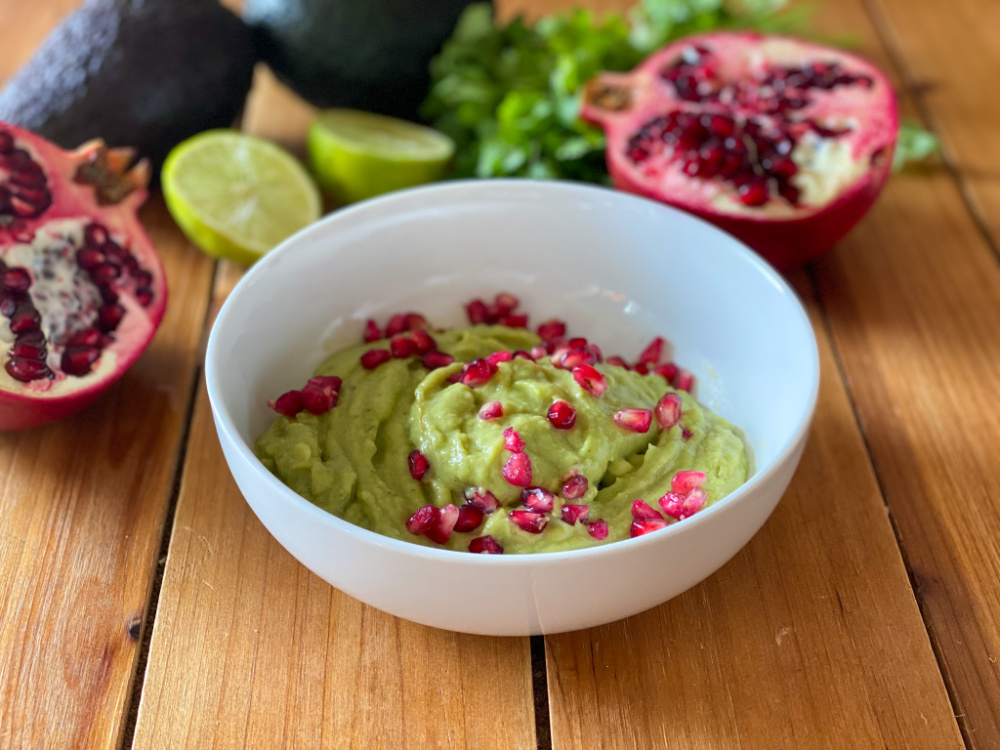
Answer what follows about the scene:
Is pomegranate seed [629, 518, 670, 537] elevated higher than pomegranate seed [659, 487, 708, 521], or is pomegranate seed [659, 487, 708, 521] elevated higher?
pomegranate seed [629, 518, 670, 537]

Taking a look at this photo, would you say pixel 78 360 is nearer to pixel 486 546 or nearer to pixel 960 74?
pixel 486 546

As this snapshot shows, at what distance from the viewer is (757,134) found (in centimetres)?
231

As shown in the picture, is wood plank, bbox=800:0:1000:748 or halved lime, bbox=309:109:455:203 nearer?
wood plank, bbox=800:0:1000:748

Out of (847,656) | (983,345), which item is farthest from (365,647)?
(983,345)

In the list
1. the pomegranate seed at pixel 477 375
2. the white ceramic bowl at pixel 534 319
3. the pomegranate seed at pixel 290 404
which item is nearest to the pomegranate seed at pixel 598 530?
the white ceramic bowl at pixel 534 319

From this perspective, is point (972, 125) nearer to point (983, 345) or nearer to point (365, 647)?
point (983, 345)

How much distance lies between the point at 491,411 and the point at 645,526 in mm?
340

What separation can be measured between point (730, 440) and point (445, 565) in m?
0.65

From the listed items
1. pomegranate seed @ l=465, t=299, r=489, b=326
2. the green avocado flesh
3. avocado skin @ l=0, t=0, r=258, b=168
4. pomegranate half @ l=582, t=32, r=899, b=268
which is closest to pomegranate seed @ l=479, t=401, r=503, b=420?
the green avocado flesh

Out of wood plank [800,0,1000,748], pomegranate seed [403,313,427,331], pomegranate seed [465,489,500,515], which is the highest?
pomegranate seed [465,489,500,515]

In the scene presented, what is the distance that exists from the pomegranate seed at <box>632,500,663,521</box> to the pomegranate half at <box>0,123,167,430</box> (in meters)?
1.13

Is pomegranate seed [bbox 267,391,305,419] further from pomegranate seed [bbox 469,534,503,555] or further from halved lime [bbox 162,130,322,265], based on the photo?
halved lime [bbox 162,130,322,265]

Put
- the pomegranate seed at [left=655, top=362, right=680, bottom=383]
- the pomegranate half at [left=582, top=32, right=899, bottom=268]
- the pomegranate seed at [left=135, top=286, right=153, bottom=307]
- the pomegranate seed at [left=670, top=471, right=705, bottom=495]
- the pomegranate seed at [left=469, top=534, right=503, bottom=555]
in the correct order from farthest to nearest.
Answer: the pomegranate half at [left=582, top=32, right=899, bottom=268]
the pomegranate seed at [left=135, top=286, right=153, bottom=307]
the pomegranate seed at [left=655, top=362, right=680, bottom=383]
the pomegranate seed at [left=670, top=471, right=705, bottom=495]
the pomegranate seed at [left=469, top=534, right=503, bottom=555]

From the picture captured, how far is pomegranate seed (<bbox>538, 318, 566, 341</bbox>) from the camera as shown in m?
2.01
